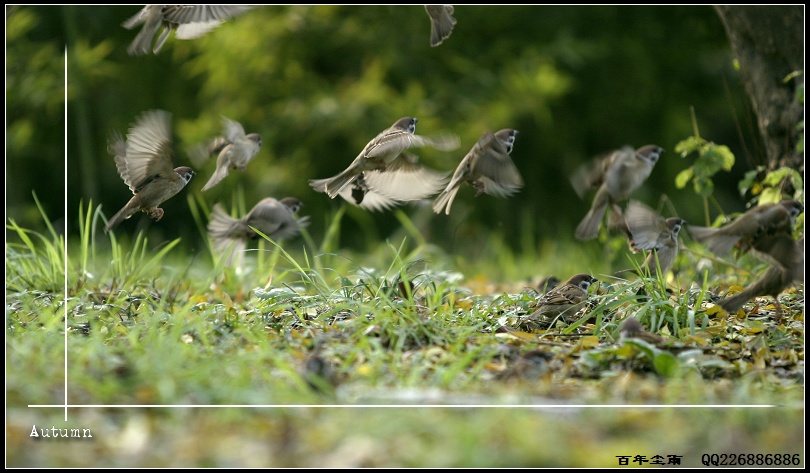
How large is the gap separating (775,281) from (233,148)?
9.72 feet

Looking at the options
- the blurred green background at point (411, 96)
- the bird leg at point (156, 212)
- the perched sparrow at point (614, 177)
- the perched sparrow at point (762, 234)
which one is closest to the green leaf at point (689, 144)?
the perched sparrow at point (614, 177)

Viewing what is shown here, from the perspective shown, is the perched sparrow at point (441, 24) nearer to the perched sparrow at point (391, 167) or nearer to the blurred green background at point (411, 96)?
the perched sparrow at point (391, 167)

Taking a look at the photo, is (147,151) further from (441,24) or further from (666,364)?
(666,364)

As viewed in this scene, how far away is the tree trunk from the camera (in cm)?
562

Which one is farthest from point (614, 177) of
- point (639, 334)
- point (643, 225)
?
point (639, 334)

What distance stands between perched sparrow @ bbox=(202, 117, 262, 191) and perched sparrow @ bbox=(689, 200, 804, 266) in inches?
95.8

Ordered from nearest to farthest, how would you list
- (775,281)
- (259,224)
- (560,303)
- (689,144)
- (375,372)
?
(375,372), (775,281), (560,303), (259,224), (689,144)

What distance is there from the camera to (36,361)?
3.76 meters

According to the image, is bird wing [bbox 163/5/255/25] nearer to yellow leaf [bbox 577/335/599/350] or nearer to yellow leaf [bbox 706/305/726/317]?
yellow leaf [bbox 577/335/599/350]

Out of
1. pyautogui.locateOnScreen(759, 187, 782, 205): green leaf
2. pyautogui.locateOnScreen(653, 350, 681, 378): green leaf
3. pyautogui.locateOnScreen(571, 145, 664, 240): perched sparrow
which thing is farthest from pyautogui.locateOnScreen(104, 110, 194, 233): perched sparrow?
pyautogui.locateOnScreen(759, 187, 782, 205): green leaf

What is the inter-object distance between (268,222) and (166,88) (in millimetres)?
8745

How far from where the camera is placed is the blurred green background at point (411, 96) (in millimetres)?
11305

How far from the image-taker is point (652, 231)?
16.0 ft

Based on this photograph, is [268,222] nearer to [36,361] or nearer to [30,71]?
[36,361]
